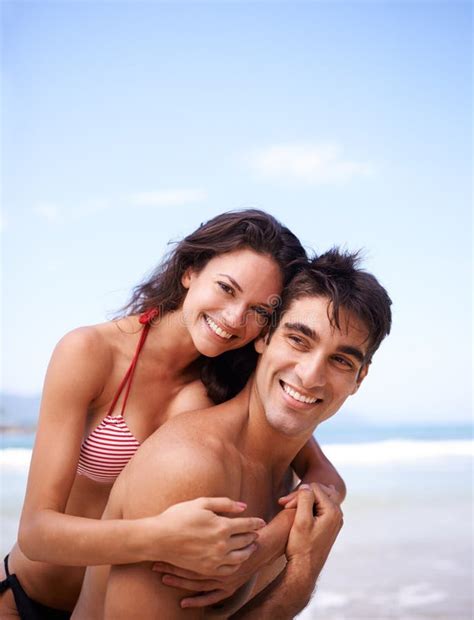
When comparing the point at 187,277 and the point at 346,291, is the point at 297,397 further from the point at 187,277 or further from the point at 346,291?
the point at 187,277

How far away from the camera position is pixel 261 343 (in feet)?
11.0

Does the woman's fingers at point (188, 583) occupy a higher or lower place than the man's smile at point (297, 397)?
lower

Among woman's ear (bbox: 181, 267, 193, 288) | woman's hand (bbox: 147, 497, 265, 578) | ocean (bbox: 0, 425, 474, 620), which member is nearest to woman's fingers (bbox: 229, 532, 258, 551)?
woman's hand (bbox: 147, 497, 265, 578)

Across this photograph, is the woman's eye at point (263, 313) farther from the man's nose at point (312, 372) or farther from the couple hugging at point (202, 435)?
the man's nose at point (312, 372)

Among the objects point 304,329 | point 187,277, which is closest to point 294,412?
point 304,329

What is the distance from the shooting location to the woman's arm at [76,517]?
103 inches

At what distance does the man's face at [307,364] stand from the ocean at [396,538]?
5.24m

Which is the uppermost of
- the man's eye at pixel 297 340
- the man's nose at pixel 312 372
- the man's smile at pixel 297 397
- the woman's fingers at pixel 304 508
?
the man's eye at pixel 297 340

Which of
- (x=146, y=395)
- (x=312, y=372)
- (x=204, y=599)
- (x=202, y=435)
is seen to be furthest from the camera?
(x=146, y=395)

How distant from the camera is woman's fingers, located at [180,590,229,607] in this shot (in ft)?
9.16

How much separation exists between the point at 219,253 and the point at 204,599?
135 cm

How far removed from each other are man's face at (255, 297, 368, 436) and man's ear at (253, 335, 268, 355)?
0.24 ft

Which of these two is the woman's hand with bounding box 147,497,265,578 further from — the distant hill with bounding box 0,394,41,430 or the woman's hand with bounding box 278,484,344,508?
the distant hill with bounding box 0,394,41,430

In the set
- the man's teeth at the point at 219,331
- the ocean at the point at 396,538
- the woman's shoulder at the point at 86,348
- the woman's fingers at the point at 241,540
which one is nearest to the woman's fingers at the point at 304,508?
the woman's fingers at the point at 241,540
